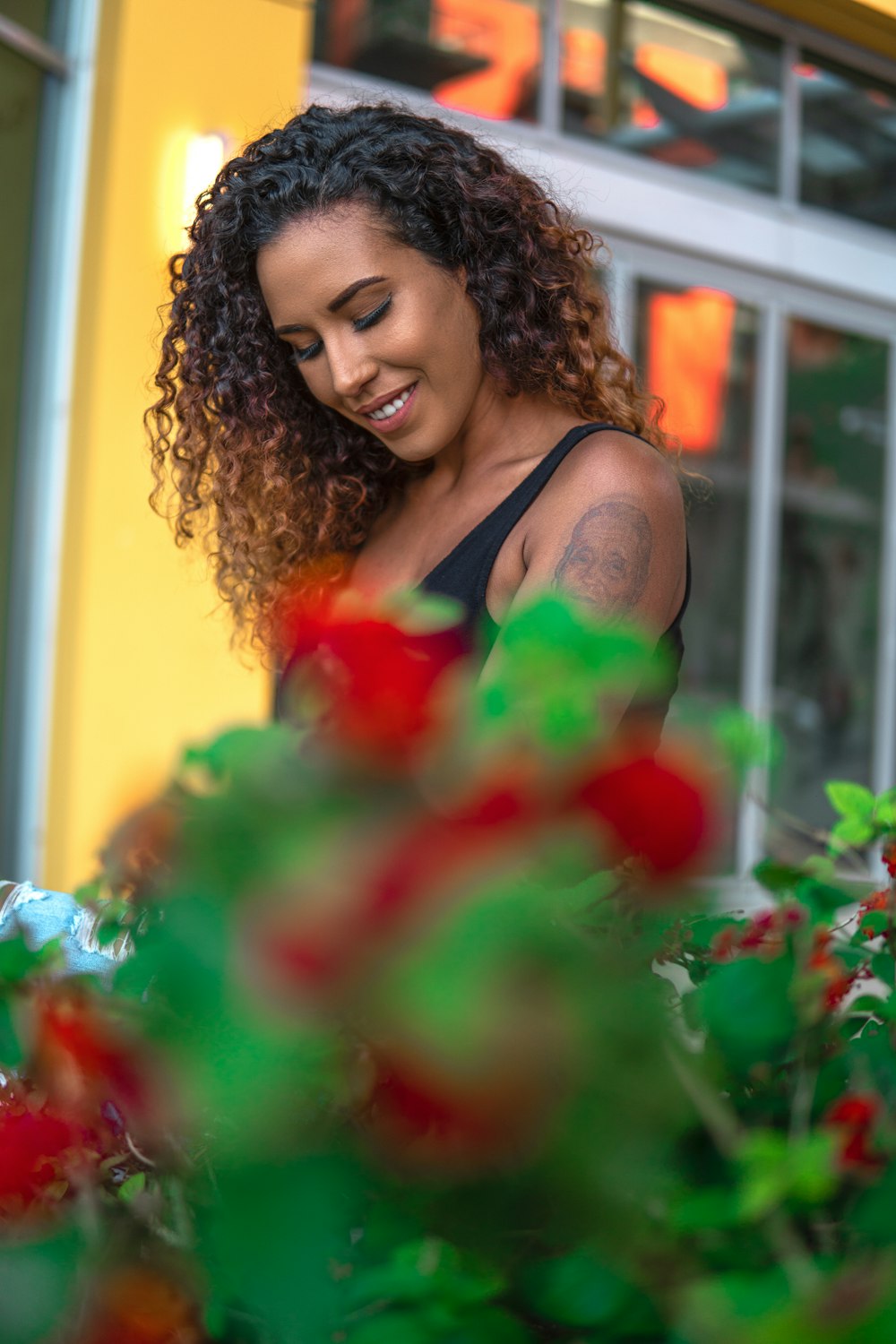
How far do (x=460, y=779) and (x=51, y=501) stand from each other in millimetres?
3809

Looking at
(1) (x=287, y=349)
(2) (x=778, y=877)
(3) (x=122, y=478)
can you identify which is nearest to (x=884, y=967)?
(2) (x=778, y=877)

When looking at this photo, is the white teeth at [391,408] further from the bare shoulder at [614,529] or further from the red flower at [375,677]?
the red flower at [375,677]

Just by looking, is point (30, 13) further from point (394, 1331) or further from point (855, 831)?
point (394, 1331)

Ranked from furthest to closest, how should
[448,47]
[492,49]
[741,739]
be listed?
[492,49] → [448,47] → [741,739]

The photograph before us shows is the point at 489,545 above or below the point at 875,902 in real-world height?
above

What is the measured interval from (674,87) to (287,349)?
14.3ft

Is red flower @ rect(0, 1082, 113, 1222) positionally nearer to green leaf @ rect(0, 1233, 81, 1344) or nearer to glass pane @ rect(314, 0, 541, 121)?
green leaf @ rect(0, 1233, 81, 1344)

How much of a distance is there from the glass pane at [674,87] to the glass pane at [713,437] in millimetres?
563

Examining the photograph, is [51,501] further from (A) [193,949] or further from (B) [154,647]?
(A) [193,949]

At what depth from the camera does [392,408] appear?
1.61m

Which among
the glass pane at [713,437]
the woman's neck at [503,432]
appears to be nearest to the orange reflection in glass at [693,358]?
the glass pane at [713,437]

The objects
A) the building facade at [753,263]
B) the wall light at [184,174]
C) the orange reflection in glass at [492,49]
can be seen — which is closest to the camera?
the wall light at [184,174]

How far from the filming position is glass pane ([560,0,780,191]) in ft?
17.9

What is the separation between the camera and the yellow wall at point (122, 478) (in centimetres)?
396
